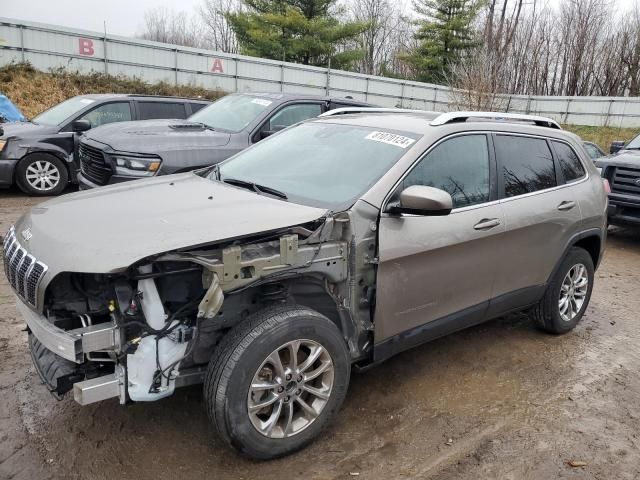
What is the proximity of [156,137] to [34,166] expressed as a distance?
3579 mm

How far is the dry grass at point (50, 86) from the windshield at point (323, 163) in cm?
1640

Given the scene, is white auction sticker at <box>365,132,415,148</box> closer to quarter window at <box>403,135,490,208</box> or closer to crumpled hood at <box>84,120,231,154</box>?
quarter window at <box>403,135,490,208</box>

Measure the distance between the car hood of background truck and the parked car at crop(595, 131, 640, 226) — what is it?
23.0 feet

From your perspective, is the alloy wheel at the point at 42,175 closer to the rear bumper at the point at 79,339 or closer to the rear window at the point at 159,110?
the rear window at the point at 159,110

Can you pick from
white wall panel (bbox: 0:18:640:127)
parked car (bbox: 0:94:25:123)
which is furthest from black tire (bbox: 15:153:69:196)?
white wall panel (bbox: 0:18:640:127)

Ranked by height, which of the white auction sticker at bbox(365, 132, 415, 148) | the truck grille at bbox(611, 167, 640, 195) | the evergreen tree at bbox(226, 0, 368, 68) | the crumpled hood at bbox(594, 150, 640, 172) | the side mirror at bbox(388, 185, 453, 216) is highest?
the evergreen tree at bbox(226, 0, 368, 68)

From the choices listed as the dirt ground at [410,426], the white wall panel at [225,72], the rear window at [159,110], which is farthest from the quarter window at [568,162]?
the white wall panel at [225,72]

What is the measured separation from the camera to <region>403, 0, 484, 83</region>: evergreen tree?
34.8m

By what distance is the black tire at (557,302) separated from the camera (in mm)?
4426

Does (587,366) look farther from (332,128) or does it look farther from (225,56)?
(225,56)

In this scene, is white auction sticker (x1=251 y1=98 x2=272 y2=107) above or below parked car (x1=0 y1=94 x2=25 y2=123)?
above

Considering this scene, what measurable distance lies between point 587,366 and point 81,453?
11.9ft

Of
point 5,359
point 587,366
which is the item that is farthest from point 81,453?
point 587,366

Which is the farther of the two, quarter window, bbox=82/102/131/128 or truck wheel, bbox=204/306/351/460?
quarter window, bbox=82/102/131/128
